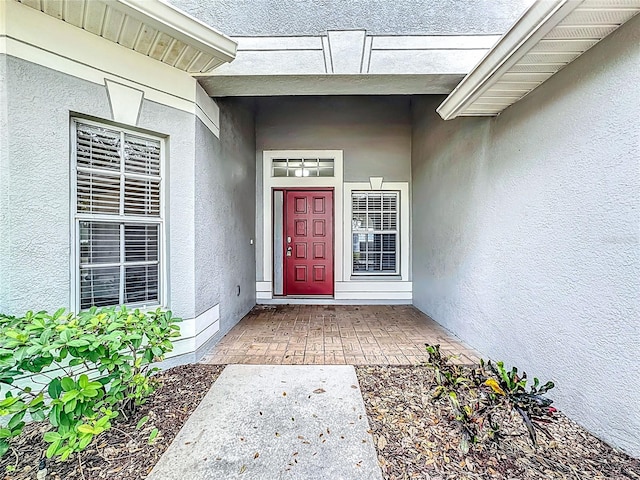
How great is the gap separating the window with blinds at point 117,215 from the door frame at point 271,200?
2891 millimetres

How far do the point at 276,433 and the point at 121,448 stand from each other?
91 centimetres

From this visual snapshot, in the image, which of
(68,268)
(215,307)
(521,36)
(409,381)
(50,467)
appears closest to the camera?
(50,467)

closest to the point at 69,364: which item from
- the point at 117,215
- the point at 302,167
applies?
the point at 117,215

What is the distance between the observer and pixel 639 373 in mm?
1734

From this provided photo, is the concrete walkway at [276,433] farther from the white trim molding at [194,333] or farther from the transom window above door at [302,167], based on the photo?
the transom window above door at [302,167]

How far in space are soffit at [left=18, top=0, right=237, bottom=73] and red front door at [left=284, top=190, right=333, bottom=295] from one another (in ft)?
10.8

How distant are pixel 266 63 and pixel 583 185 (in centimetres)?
270

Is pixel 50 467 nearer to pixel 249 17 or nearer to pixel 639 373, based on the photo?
pixel 639 373

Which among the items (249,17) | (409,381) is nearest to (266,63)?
(249,17)

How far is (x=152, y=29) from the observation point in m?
2.42

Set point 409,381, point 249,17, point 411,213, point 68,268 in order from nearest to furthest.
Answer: point 68,268 → point 409,381 → point 249,17 → point 411,213

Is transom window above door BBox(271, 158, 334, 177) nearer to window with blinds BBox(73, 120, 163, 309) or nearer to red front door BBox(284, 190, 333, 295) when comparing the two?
red front door BBox(284, 190, 333, 295)

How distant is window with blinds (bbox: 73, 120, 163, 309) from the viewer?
253 centimetres

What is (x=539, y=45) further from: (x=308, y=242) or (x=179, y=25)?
(x=308, y=242)
